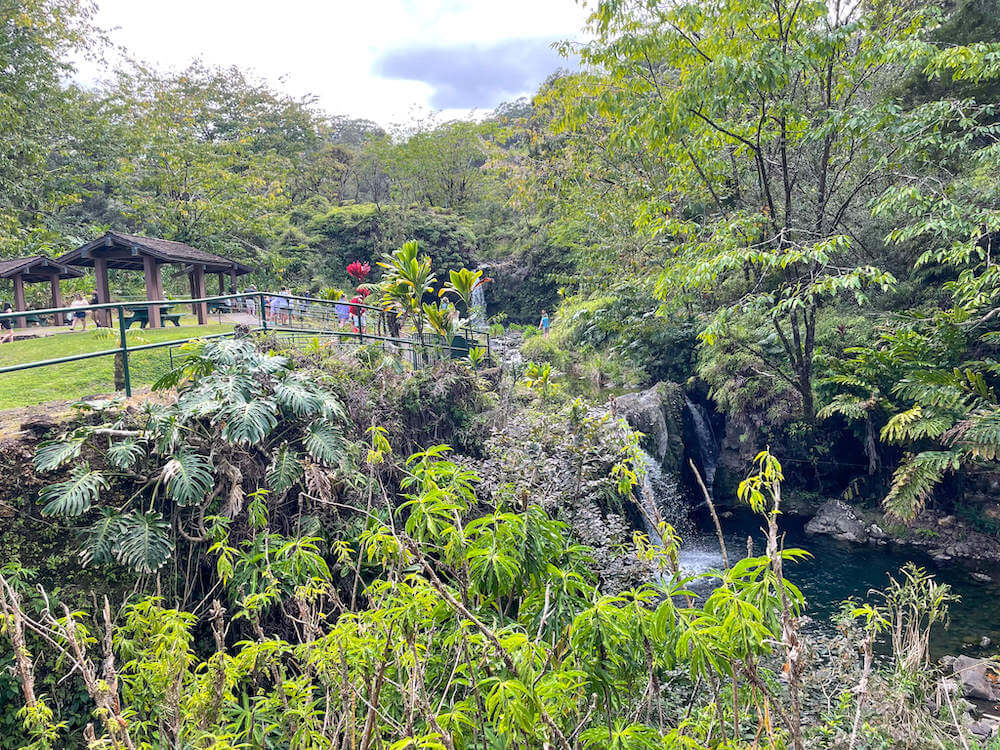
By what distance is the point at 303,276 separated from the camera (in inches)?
966

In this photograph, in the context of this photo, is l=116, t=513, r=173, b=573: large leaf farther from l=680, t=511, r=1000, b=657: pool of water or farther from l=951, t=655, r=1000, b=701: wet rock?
l=951, t=655, r=1000, b=701: wet rock

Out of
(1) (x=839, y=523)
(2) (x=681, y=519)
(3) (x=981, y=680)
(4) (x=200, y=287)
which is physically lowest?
(3) (x=981, y=680)

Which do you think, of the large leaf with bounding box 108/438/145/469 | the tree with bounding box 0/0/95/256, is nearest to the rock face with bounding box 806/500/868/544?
the large leaf with bounding box 108/438/145/469

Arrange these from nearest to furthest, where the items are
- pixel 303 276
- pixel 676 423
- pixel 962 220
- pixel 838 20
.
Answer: pixel 962 220, pixel 838 20, pixel 676 423, pixel 303 276

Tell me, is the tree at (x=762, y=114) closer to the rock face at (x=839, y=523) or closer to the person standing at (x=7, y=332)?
the rock face at (x=839, y=523)

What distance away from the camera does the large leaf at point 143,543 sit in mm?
4938

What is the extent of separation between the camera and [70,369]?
28.4 ft

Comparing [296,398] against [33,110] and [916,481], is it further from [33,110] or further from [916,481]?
[33,110]

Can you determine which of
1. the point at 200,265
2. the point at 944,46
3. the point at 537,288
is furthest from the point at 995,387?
the point at 537,288

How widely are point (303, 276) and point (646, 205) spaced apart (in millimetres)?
17858

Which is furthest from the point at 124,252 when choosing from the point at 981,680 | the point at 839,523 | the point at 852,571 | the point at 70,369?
the point at 981,680

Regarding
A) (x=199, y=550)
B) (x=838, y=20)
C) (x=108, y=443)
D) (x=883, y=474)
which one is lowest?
(x=883, y=474)

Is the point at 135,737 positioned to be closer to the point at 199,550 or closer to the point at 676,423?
the point at 199,550

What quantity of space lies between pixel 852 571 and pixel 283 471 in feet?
28.0
